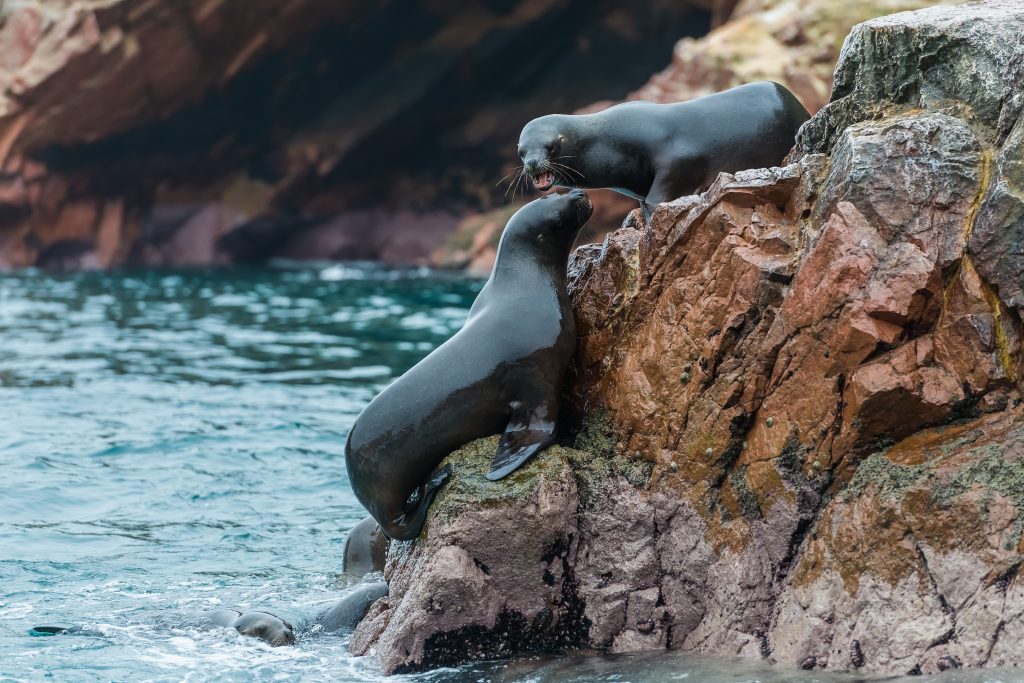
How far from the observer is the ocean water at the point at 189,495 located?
15.2 ft

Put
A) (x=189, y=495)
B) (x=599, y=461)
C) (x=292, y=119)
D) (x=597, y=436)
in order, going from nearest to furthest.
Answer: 1. (x=599, y=461)
2. (x=597, y=436)
3. (x=189, y=495)
4. (x=292, y=119)

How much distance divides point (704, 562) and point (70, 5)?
21828 mm

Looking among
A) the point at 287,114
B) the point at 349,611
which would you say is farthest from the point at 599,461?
the point at 287,114

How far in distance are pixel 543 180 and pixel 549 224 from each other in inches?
29.2

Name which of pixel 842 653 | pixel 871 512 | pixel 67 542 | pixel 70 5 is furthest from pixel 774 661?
pixel 70 5

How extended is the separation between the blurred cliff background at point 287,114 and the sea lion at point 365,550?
18.4 m

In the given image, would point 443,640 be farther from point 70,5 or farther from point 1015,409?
point 70,5

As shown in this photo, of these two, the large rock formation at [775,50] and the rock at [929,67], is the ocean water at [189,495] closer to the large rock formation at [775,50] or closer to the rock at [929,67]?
the rock at [929,67]

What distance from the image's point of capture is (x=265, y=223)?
2884 cm

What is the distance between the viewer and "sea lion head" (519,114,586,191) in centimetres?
615

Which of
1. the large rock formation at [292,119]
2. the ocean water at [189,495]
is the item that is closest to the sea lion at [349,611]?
the ocean water at [189,495]

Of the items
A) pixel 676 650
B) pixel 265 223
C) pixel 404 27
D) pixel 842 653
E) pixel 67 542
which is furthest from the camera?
pixel 265 223

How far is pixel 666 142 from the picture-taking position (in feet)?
20.5

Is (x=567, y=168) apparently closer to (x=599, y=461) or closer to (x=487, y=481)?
(x=599, y=461)
